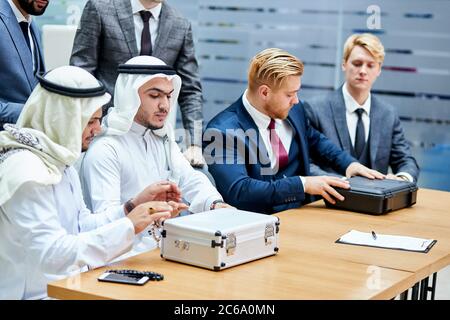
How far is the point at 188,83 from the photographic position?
5094 mm

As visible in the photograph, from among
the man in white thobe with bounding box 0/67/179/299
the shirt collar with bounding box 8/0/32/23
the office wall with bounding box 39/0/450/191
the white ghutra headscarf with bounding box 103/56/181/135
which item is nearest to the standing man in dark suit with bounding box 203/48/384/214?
the white ghutra headscarf with bounding box 103/56/181/135

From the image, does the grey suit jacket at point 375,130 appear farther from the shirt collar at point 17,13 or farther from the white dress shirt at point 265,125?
the shirt collar at point 17,13

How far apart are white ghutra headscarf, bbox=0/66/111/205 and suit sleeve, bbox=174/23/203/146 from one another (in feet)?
6.08

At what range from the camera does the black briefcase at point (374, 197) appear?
4242 millimetres

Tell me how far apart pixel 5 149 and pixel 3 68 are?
45.0 inches

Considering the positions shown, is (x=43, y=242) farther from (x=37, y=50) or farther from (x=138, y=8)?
(x=138, y=8)

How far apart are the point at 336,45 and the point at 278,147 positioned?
3296mm

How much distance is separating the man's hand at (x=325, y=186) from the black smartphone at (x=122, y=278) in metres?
1.61

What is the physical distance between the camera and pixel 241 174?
170 inches

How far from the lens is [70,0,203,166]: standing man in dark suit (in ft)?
15.9

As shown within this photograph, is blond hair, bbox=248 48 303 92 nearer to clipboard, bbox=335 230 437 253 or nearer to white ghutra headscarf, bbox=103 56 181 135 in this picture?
white ghutra headscarf, bbox=103 56 181 135
